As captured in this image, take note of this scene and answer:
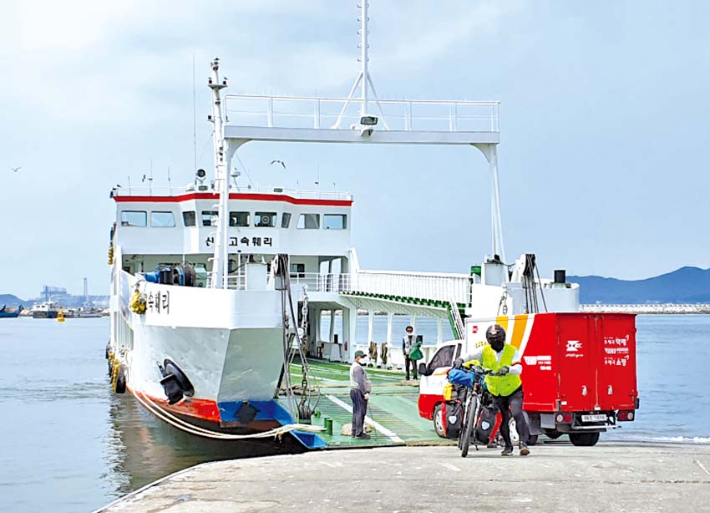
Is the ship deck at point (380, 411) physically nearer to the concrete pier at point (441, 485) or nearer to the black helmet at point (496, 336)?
the concrete pier at point (441, 485)

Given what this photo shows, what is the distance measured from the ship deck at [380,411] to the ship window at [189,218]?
6306mm

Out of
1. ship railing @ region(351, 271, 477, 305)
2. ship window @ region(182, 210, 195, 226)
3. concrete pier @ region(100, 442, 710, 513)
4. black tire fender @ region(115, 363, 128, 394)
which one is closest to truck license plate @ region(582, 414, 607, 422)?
concrete pier @ region(100, 442, 710, 513)

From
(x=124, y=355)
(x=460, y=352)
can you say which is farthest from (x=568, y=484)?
(x=124, y=355)

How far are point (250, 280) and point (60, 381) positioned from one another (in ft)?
107

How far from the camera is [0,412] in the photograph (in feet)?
109

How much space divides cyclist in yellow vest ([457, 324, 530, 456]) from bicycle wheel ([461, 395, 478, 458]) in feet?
0.87

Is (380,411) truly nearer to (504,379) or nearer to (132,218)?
(504,379)

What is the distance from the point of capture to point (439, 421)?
51.7 feet

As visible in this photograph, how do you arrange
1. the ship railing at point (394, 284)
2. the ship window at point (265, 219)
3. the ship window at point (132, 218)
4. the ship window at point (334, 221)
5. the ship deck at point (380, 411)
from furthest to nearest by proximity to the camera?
the ship window at point (334, 221), the ship window at point (132, 218), the ship window at point (265, 219), the ship railing at point (394, 284), the ship deck at point (380, 411)

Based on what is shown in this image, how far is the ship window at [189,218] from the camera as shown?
3016 centimetres

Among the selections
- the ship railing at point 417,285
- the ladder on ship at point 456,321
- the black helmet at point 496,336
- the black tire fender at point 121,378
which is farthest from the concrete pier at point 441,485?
the black tire fender at point 121,378

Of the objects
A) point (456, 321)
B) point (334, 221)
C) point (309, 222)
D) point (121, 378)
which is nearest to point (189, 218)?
Answer: point (309, 222)

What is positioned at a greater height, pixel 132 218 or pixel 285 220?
pixel 132 218

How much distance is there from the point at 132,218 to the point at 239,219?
11.9ft
